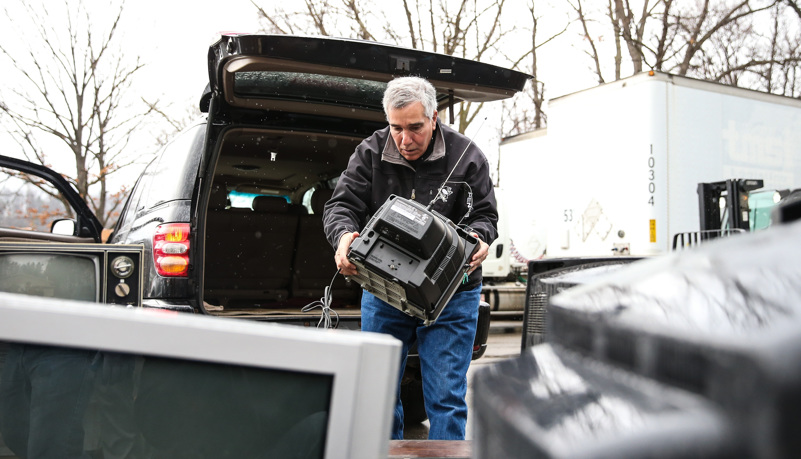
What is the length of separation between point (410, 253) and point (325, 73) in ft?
4.31

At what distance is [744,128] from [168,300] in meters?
8.47

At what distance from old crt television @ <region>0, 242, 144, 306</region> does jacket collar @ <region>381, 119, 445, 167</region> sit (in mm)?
1086

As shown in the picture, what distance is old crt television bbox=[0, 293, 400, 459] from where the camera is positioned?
2.83 ft

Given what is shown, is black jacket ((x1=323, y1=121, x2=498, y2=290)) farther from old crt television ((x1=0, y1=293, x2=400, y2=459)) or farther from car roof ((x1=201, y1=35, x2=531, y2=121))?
old crt television ((x1=0, y1=293, x2=400, y2=459))

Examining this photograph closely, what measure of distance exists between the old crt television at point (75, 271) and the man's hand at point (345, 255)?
0.86m

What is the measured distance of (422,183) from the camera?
9.41 ft

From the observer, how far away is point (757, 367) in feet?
1.31

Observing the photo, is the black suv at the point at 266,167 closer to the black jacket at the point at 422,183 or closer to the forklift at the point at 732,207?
the black jacket at the point at 422,183

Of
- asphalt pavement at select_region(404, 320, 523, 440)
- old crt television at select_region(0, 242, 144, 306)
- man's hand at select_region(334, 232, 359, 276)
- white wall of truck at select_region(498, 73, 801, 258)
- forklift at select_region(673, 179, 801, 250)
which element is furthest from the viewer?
white wall of truck at select_region(498, 73, 801, 258)

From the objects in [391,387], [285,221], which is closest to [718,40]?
[285,221]

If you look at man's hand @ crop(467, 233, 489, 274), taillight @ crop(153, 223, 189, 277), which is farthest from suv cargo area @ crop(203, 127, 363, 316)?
man's hand @ crop(467, 233, 489, 274)

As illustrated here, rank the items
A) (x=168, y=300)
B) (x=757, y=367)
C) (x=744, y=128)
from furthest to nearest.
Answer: (x=744, y=128) < (x=168, y=300) < (x=757, y=367)

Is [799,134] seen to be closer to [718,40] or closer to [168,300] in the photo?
[718,40]

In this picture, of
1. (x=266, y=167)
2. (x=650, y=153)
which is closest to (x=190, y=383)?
(x=266, y=167)
